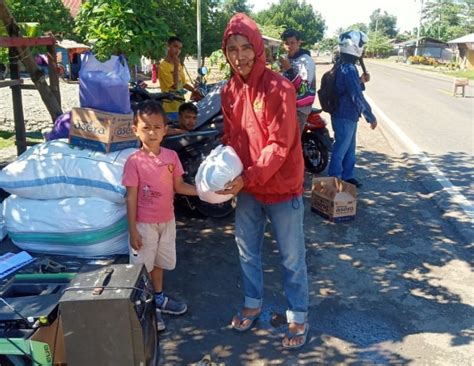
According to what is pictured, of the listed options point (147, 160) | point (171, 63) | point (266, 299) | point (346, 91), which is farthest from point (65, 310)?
point (171, 63)

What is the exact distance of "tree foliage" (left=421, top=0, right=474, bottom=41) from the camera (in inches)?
3622

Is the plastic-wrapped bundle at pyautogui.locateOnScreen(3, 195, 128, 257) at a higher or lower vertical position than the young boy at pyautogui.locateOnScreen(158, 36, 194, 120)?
lower

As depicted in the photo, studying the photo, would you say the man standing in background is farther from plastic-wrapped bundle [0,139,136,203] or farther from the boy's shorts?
the boy's shorts

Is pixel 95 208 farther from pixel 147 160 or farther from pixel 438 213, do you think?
pixel 438 213

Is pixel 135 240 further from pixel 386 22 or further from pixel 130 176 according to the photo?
pixel 386 22

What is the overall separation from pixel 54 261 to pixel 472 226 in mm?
4137

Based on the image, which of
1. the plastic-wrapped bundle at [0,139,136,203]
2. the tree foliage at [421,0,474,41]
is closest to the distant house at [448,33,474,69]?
the tree foliage at [421,0,474,41]

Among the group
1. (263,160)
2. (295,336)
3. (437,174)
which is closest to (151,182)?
(263,160)

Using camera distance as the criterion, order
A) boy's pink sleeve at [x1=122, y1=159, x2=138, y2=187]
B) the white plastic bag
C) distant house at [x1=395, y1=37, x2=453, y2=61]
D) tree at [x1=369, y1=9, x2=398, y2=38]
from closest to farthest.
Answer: the white plastic bag
boy's pink sleeve at [x1=122, y1=159, x2=138, y2=187]
distant house at [x1=395, y1=37, x2=453, y2=61]
tree at [x1=369, y1=9, x2=398, y2=38]

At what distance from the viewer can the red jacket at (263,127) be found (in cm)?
270

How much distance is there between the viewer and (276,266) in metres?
4.19

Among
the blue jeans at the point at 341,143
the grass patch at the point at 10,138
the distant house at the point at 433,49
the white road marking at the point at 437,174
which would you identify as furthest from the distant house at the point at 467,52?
the blue jeans at the point at 341,143

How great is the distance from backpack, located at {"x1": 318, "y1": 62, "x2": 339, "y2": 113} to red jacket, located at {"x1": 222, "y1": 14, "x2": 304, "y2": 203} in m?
3.03

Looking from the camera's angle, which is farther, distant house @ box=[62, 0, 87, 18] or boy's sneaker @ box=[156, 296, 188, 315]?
distant house @ box=[62, 0, 87, 18]
